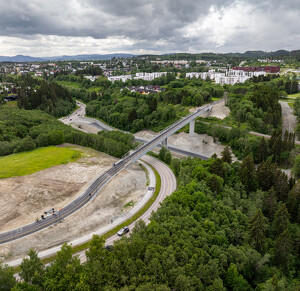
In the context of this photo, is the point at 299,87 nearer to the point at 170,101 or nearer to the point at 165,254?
the point at 170,101

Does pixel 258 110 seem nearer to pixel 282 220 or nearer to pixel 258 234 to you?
pixel 282 220

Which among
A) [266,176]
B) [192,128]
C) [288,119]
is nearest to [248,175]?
[266,176]

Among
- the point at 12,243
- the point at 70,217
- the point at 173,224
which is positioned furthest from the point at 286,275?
the point at 12,243

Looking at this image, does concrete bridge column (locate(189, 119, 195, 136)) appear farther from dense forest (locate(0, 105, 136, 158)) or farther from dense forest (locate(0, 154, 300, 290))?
dense forest (locate(0, 154, 300, 290))

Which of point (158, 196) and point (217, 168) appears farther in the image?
point (158, 196)

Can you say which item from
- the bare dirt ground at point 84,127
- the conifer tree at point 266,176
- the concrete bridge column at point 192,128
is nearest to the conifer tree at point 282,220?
the conifer tree at point 266,176

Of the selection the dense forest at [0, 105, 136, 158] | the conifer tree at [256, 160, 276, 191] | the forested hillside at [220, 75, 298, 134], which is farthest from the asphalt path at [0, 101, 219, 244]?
the forested hillside at [220, 75, 298, 134]
